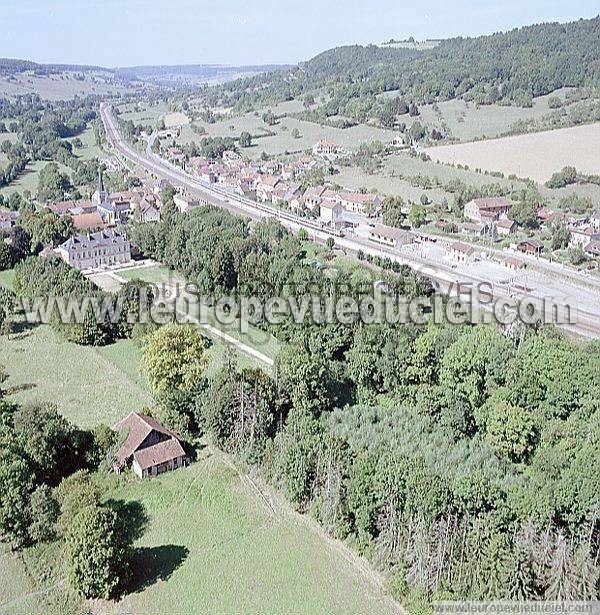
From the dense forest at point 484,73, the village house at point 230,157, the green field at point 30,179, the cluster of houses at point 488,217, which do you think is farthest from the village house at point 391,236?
the dense forest at point 484,73

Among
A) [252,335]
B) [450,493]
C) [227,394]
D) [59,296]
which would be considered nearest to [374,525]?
[450,493]

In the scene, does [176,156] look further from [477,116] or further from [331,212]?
[477,116]

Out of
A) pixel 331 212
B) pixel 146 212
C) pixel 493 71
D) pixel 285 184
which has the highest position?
pixel 493 71

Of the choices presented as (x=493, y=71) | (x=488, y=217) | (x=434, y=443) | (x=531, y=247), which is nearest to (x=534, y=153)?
(x=488, y=217)

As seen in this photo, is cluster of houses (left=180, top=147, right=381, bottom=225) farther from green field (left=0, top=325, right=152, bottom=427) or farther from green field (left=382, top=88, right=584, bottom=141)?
green field (left=0, top=325, right=152, bottom=427)

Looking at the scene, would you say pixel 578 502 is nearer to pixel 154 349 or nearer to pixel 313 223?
pixel 154 349

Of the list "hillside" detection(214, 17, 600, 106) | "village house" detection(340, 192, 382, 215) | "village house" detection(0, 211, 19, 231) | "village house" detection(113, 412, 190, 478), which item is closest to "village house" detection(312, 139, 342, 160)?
"village house" detection(340, 192, 382, 215)

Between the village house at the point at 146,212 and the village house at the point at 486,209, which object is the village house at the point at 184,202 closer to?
the village house at the point at 146,212
